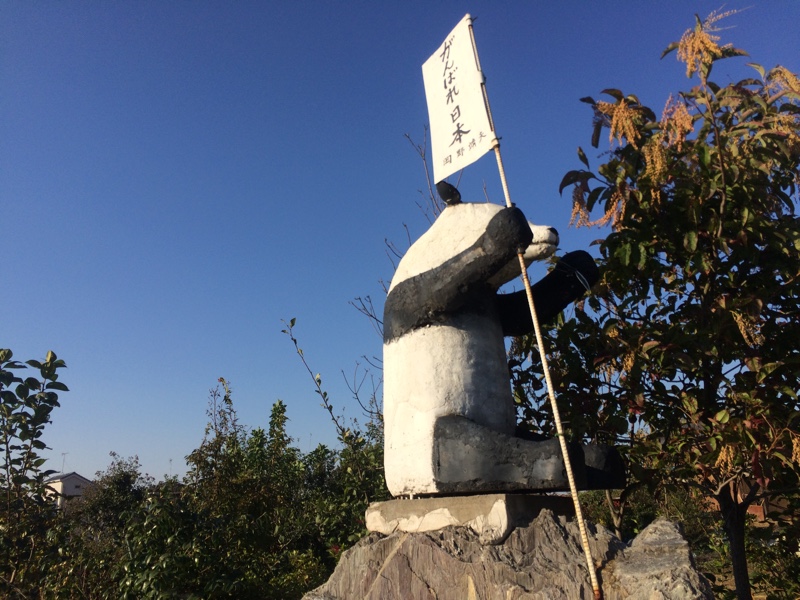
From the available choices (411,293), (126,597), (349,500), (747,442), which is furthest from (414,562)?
(349,500)

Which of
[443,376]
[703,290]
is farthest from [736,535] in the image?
[443,376]

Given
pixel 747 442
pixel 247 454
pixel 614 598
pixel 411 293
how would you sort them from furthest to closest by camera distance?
1. pixel 247 454
2. pixel 747 442
3. pixel 411 293
4. pixel 614 598

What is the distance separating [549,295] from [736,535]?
1.83 meters

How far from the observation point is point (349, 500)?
568 cm

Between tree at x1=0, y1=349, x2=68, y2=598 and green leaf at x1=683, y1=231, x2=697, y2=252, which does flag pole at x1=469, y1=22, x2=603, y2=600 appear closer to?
green leaf at x1=683, y1=231, x2=697, y2=252

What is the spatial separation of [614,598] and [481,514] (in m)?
0.52

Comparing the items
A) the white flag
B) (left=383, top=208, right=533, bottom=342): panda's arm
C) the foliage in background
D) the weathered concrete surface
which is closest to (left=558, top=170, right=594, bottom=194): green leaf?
the white flag

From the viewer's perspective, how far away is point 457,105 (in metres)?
2.86

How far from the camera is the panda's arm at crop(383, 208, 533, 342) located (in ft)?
7.83

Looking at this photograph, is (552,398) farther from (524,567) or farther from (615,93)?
(615,93)

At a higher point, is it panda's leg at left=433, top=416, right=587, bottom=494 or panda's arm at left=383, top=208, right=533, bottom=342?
panda's arm at left=383, top=208, right=533, bottom=342

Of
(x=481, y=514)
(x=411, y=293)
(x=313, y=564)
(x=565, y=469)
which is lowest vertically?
(x=313, y=564)

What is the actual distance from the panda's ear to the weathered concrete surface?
4.74ft

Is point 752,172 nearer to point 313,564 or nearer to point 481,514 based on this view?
point 481,514
